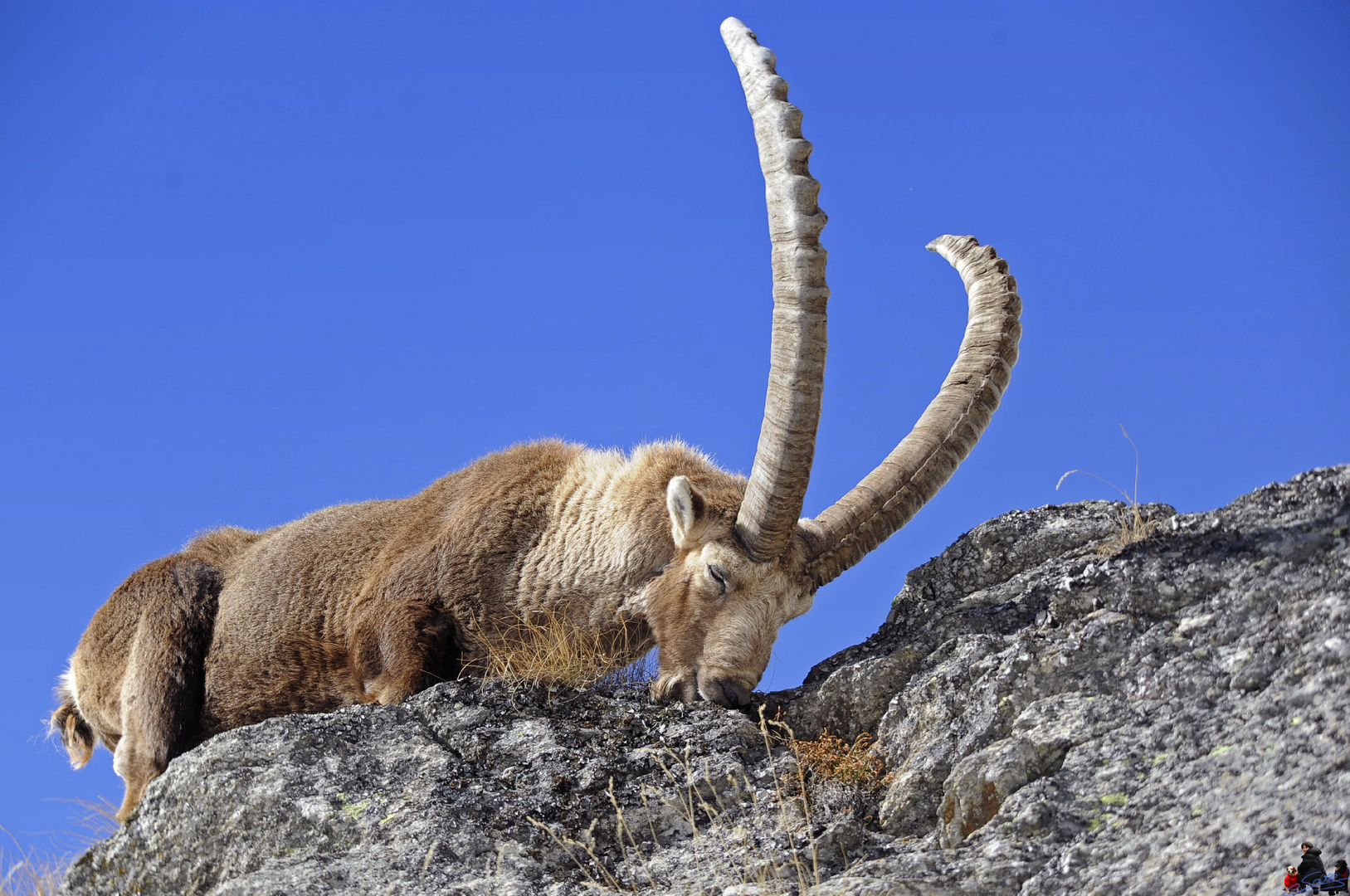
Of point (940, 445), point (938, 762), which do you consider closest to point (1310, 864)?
point (938, 762)

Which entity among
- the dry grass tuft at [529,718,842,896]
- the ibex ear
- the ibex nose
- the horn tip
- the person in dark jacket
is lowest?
the person in dark jacket

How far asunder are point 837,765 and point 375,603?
161 inches

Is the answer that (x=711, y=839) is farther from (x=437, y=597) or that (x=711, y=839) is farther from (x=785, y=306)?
(x=437, y=597)

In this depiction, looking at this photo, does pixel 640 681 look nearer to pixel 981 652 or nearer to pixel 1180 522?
pixel 981 652

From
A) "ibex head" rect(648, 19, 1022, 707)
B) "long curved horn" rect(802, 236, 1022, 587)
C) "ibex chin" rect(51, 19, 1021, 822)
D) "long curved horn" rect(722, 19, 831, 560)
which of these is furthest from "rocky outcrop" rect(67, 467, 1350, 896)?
"long curved horn" rect(722, 19, 831, 560)

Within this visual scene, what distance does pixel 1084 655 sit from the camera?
17.5ft

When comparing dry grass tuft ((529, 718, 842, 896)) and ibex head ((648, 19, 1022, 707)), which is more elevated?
ibex head ((648, 19, 1022, 707))

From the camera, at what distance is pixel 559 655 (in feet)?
24.4

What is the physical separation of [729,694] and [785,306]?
2517 millimetres

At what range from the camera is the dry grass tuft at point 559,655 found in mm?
7355

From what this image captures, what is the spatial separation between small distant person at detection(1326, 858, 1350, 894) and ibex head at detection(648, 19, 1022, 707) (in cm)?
395

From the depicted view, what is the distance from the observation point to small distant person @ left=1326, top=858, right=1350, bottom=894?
324 cm

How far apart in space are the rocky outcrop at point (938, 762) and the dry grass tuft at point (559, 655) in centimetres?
18

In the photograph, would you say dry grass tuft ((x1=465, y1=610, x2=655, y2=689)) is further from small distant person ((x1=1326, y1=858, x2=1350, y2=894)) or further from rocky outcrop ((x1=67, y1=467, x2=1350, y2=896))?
small distant person ((x1=1326, y1=858, x2=1350, y2=894))
